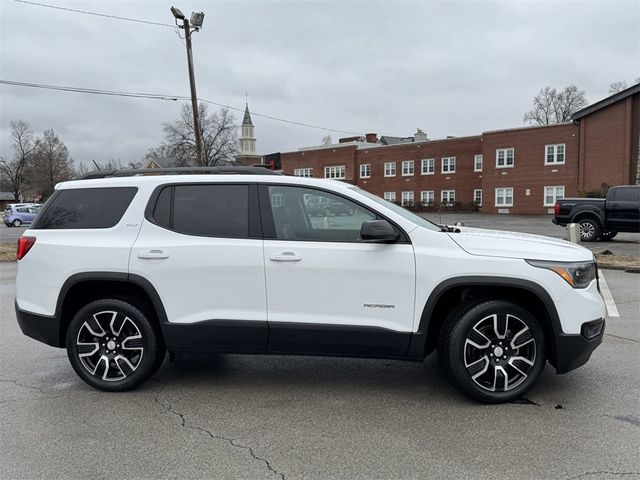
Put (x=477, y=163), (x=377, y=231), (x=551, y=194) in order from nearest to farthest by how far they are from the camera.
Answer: (x=377, y=231) → (x=551, y=194) → (x=477, y=163)

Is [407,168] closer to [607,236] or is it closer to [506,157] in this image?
[506,157]

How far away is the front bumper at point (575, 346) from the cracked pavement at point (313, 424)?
1.13ft

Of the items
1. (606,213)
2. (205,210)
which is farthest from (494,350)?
(606,213)

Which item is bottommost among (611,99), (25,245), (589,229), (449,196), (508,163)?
(589,229)

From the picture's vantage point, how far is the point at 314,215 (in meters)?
4.31

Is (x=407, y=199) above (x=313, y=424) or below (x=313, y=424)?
above

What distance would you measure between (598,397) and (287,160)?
65.9 metres

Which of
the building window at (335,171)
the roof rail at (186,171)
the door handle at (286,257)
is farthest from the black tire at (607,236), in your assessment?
the building window at (335,171)

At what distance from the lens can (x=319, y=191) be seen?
427cm

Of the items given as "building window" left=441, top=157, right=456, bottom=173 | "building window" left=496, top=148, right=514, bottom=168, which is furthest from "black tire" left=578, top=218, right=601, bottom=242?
"building window" left=441, top=157, right=456, bottom=173

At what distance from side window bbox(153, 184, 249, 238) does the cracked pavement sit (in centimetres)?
140

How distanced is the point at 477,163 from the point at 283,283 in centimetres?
5093

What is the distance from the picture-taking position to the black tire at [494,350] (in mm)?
3910

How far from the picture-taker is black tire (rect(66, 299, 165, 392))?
4.31m
